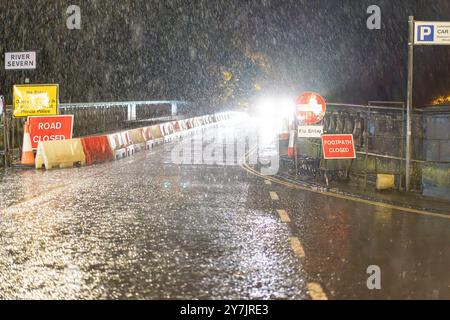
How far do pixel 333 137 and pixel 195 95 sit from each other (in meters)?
74.9

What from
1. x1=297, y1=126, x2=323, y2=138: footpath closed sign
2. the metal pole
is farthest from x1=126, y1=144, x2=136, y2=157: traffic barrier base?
the metal pole

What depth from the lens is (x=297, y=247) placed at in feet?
25.8

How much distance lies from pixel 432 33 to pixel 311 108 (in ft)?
13.6

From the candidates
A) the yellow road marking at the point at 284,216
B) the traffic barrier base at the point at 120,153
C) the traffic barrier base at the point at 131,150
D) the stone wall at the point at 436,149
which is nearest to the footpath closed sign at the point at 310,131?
the stone wall at the point at 436,149

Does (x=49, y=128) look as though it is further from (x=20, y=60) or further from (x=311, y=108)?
(x=311, y=108)

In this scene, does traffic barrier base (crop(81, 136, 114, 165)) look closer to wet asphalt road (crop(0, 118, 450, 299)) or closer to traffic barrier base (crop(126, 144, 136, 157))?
traffic barrier base (crop(126, 144, 136, 157))

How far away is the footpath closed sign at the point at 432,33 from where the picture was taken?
12664mm

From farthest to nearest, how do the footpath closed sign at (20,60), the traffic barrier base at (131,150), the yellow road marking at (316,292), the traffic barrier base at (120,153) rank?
the traffic barrier base at (131,150), the traffic barrier base at (120,153), the footpath closed sign at (20,60), the yellow road marking at (316,292)

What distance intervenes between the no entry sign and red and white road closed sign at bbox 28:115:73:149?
7.59 meters

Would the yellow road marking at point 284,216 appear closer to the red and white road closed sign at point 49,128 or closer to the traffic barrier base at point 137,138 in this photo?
the red and white road closed sign at point 49,128

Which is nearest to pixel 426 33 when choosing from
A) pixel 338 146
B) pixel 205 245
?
pixel 338 146

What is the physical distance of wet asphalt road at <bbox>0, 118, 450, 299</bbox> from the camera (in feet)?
19.9

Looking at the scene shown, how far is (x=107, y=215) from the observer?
33.2 feet

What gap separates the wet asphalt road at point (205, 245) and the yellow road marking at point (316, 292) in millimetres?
58
